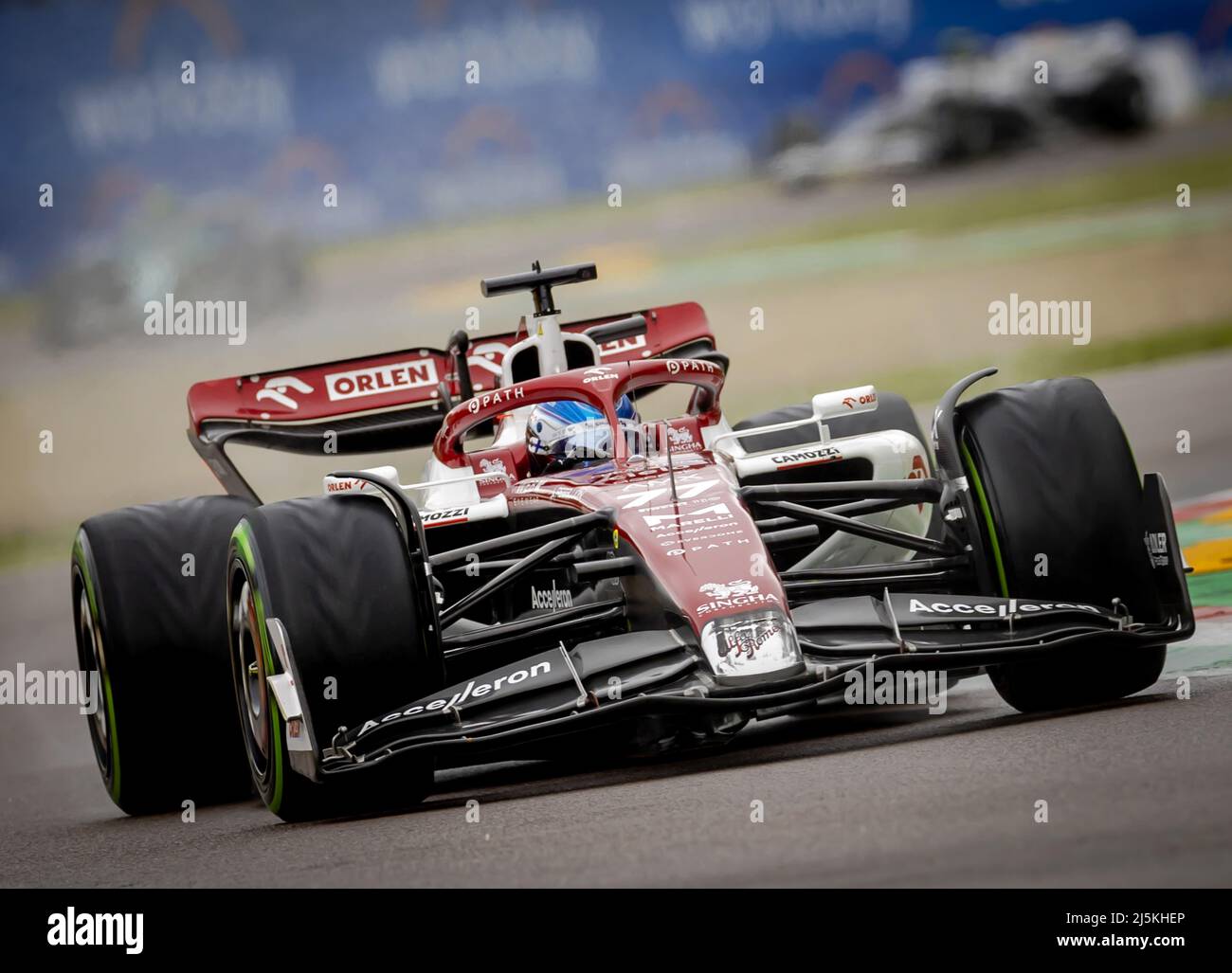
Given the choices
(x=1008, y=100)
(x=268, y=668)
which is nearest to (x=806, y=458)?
(x=268, y=668)

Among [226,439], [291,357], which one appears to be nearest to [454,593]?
[226,439]

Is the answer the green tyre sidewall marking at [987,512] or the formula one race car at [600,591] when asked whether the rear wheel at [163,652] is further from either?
the green tyre sidewall marking at [987,512]

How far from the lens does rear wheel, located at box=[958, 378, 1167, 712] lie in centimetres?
682

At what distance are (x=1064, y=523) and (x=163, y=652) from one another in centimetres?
366

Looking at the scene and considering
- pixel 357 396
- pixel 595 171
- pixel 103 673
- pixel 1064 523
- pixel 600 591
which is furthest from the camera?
pixel 595 171

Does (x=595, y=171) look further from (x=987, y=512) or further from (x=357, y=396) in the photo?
(x=987, y=512)

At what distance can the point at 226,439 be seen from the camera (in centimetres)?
929

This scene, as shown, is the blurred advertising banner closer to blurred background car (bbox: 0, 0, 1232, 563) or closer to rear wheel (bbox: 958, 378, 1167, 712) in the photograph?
blurred background car (bbox: 0, 0, 1232, 563)

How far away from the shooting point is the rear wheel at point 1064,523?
682 cm

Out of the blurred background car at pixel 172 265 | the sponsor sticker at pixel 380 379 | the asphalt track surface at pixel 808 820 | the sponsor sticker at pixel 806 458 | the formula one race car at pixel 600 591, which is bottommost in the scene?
the asphalt track surface at pixel 808 820

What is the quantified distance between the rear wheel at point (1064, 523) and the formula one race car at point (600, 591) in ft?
0.03

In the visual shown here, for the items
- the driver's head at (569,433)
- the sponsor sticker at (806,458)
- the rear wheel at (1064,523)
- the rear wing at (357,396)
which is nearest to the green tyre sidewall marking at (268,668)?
the driver's head at (569,433)

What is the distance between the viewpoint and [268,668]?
21.7 ft

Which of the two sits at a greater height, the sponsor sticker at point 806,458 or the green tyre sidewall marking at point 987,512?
the sponsor sticker at point 806,458
